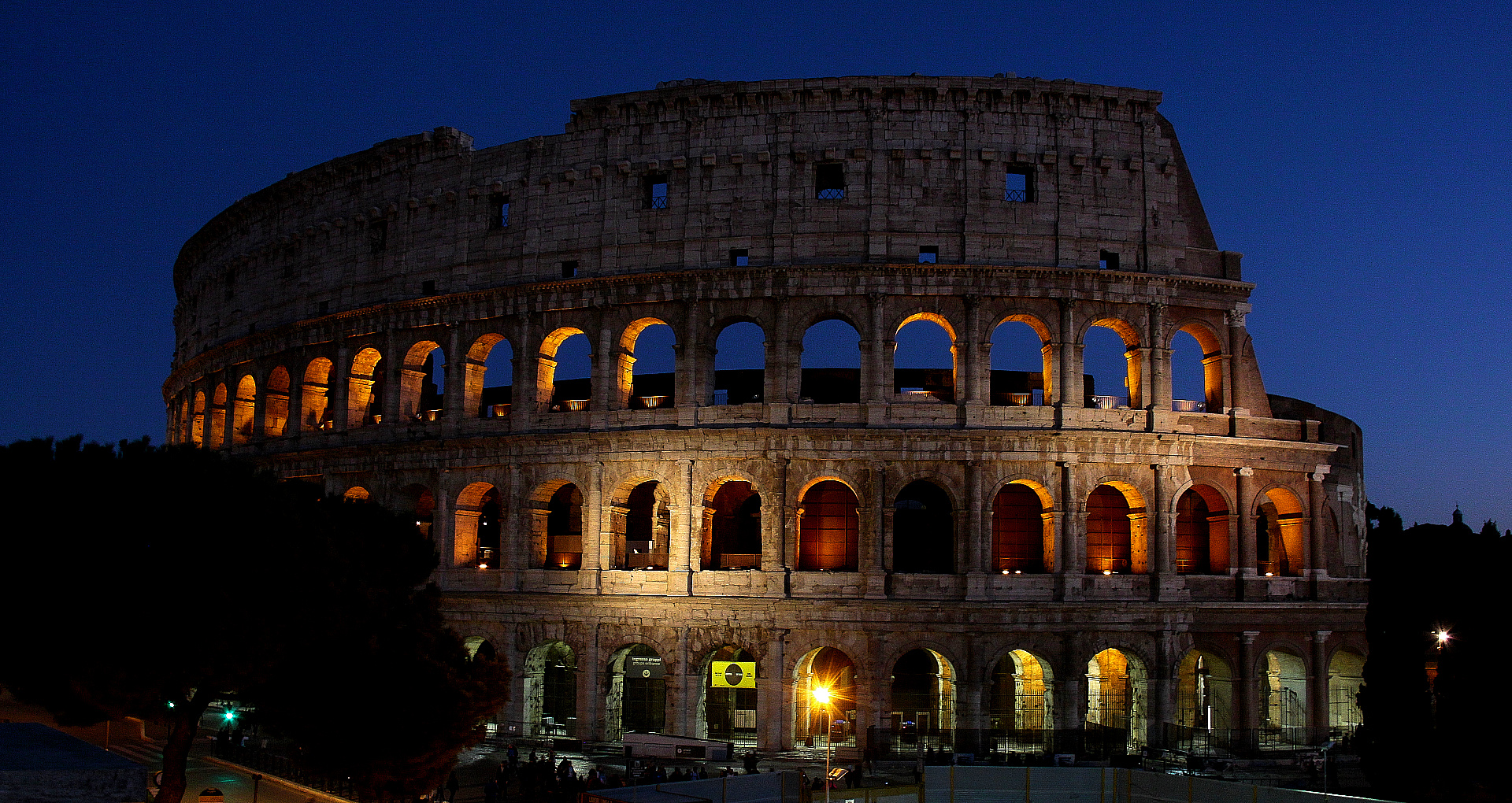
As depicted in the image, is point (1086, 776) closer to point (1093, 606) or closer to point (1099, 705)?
point (1093, 606)

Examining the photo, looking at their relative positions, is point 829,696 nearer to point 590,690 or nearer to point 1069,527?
point 590,690

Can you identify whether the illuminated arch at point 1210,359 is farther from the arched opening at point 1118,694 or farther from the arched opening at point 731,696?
the arched opening at point 731,696

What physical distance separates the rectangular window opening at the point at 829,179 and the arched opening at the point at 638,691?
12.7 m

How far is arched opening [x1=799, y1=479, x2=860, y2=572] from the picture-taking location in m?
31.2

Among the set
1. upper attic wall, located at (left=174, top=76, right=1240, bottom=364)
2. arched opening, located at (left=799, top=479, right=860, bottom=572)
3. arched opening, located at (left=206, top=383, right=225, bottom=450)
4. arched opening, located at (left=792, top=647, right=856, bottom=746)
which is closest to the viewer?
arched opening, located at (left=792, top=647, right=856, bottom=746)

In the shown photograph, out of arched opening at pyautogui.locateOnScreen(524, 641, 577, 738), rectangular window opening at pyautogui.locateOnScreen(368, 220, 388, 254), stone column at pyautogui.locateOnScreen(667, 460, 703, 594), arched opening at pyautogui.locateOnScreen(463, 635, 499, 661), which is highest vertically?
rectangular window opening at pyautogui.locateOnScreen(368, 220, 388, 254)

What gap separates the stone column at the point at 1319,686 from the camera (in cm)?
3009

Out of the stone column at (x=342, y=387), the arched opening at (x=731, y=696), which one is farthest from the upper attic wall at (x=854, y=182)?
the arched opening at (x=731, y=696)

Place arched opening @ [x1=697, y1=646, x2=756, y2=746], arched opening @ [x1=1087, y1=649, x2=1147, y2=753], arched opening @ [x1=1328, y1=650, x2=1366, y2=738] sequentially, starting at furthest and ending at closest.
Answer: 1. arched opening @ [x1=1328, y1=650, x2=1366, y2=738]
2. arched opening @ [x1=697, y1=646, x2=756, y2=746]
3. arched opening @ [x1=1087, y1=649, x2=1147, y2=753]

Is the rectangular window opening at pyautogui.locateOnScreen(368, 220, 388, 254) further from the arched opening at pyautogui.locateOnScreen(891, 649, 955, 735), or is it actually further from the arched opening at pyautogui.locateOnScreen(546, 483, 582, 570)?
the arched opening at pyautogui.locateOnScreen(891, 649, 955, 735)

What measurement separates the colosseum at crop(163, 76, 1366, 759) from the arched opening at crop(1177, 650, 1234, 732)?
0.31 feet

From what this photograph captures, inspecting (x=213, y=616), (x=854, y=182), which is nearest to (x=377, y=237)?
(x=854, y=182)

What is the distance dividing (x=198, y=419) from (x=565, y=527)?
17.2 m

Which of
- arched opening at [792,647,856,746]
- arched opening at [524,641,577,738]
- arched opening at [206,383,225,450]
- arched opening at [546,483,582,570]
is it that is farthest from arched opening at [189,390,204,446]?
arched opening at [792,647,856,746]
